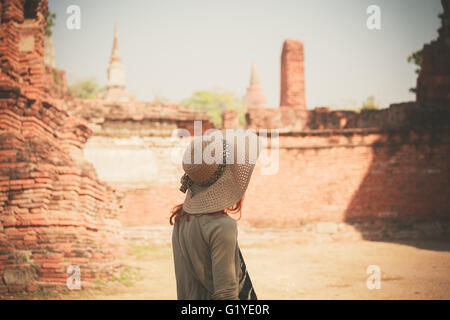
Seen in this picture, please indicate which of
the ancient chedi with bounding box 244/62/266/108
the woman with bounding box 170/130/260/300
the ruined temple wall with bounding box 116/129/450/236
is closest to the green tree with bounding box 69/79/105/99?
the ancient chedi with bounding box 244/62/266/108

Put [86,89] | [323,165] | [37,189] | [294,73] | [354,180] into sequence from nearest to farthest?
[37,189] → [354,180] → [323,165] → [294,73] → [86,89]

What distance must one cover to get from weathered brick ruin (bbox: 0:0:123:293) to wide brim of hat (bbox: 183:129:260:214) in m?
3.93

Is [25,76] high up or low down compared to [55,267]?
up

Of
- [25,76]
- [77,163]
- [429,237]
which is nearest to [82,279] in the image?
[77,163]

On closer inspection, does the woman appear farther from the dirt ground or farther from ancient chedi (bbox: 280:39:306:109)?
ancient chedi (bbox: 280:39:306:109)

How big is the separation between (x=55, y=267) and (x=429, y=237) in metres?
10.3

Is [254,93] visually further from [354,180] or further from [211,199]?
[211,199]

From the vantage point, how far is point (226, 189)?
1.78 metres

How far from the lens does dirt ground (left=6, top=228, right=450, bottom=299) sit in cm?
579

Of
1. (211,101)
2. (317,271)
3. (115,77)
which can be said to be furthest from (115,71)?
(317,271)

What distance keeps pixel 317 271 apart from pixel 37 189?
17.3 ft

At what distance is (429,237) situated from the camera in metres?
11.4
